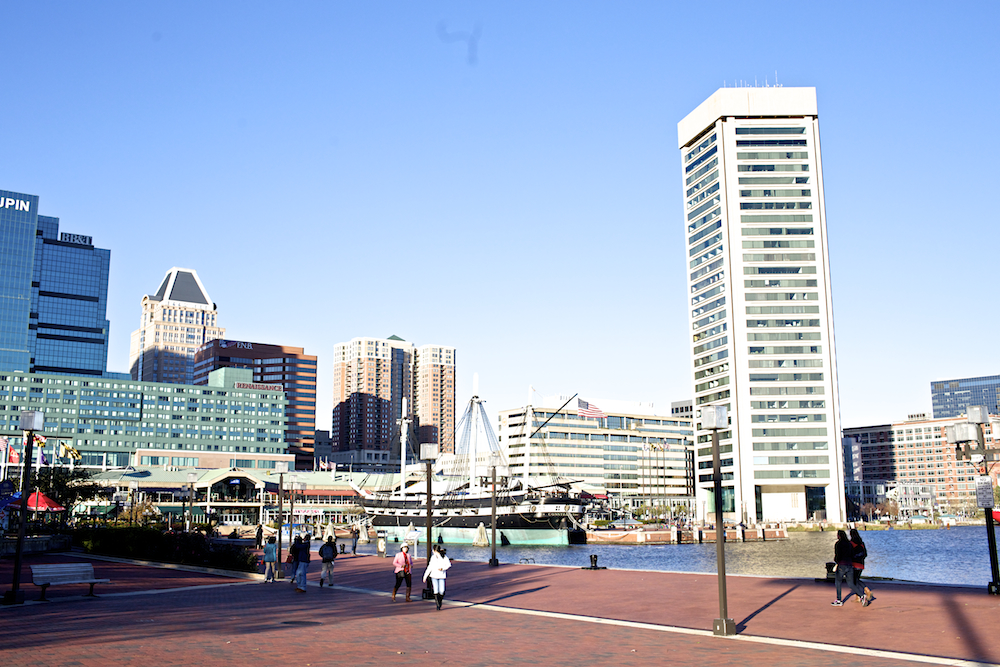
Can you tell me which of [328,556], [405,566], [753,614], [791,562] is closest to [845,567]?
[753,614]

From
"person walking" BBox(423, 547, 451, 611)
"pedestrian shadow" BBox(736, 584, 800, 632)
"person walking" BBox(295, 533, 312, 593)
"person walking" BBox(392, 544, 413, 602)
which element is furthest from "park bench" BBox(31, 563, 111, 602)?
"pedestrian shadow" BBox(736, 584, 800, 632)

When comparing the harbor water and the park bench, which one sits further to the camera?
the harbor water

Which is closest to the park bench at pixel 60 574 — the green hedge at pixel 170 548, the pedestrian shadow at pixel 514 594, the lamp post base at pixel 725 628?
the green hedge at pixel 170 548

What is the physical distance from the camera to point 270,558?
32781 mm

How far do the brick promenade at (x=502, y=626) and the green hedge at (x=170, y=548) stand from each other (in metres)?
5.15

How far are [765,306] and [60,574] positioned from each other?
158414 millimetres

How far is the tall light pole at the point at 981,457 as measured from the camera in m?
25.5

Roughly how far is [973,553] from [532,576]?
75.9 m

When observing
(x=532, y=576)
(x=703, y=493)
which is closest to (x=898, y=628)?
(x=532, y=576)

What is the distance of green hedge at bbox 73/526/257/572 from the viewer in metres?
37.7

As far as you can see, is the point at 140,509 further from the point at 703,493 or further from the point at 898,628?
the point at 898,628

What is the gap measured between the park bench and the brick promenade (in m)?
0.55

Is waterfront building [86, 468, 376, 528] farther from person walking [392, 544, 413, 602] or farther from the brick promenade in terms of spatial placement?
person walking [392, 544, 413, 602]

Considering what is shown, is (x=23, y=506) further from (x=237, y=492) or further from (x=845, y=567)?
(x=237, y=492)
